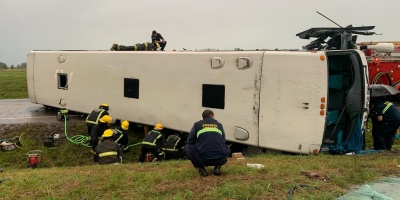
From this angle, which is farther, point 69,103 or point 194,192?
point 69,103

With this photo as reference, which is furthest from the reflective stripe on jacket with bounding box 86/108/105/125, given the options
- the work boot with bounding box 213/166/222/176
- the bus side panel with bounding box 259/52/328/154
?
the work boot with bounding box 213/166/222/176

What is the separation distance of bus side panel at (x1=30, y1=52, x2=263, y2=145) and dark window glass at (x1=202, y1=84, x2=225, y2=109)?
91 millimetres

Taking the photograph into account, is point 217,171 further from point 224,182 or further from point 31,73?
point 31,73

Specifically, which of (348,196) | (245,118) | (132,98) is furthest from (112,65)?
(348,196)

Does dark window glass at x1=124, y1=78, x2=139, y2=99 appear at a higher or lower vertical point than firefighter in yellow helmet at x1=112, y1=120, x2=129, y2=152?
higher

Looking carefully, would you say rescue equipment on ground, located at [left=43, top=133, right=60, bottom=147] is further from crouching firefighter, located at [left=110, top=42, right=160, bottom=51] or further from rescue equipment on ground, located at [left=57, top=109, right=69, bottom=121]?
crouching firefighter, located at [left=110, top=42, right=160, bottom=51]

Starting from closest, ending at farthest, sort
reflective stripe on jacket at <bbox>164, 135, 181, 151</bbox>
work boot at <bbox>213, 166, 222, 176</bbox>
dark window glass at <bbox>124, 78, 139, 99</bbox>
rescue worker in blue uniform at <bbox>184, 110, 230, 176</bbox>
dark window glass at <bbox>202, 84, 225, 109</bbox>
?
rescue worker in blue uniform at <bbox>184, 110, 230, 176</bbox>
work boot at <bbox>213, 166, 222, 176</bbox>
dark window glass at <bbox>202, 84, 225, 109</bbox>
reflective stripe on jacket at <bbox>164, 135, 181, 151</bbox>
dark window glass at <bbox>124, 78, 139, 99</bbox>

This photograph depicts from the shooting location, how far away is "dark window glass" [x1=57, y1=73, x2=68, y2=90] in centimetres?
1273

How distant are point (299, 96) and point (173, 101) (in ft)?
10.8

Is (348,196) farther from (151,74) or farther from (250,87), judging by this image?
(151,74)

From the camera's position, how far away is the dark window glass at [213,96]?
28.0ft

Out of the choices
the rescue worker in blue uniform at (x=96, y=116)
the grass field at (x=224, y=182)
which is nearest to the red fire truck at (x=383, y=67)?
the grass field at (x=224, y=182)

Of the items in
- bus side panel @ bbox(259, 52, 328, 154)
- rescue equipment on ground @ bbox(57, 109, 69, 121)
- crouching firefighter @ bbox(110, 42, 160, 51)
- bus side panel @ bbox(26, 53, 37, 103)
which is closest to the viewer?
bus side panel @ bbox(259, 52, 328, 154)

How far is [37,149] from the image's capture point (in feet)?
34.5
